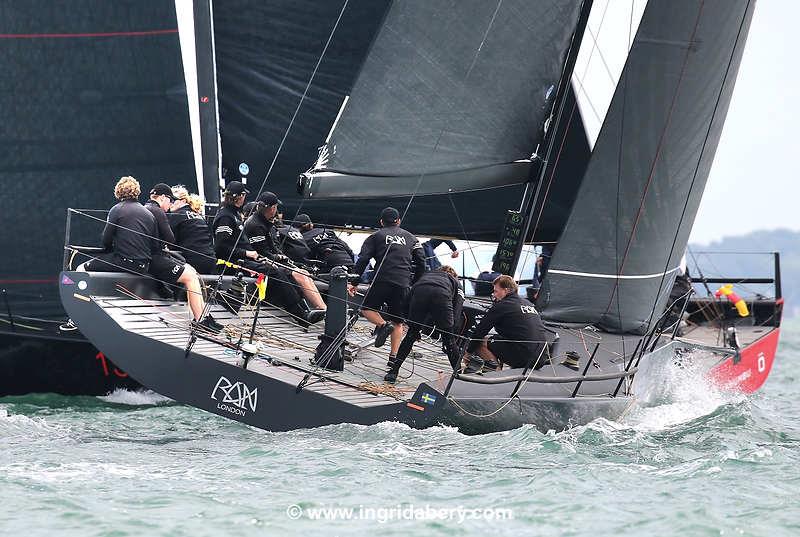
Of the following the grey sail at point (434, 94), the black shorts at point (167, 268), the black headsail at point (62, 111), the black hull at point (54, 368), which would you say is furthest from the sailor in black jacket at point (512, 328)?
the black headsail at point (62, 111)

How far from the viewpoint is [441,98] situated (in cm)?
1121

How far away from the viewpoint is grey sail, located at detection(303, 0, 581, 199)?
11.1 m

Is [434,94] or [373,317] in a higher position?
[434,94]

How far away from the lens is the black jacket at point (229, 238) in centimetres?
1098

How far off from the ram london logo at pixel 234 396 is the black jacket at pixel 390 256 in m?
1.61

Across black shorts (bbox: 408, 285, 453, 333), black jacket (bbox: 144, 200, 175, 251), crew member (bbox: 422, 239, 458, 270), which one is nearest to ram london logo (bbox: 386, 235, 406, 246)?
black shorts (bbox: 408, 285, 453, 333)

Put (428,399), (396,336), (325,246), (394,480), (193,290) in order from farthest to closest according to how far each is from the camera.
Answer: (325,246)
(193,290)
(396,336)
(428,399)
(394,480)

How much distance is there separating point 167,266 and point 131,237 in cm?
41

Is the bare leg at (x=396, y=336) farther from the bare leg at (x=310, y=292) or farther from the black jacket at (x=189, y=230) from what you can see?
the black jacket at (x=189, y=230)

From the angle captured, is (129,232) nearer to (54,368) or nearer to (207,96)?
(54,368)

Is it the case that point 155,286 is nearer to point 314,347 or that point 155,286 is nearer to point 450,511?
point 314,347

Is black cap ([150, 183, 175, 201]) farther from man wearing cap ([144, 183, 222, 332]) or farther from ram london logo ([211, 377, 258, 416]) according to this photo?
ram london logo ([211, 377, 258, 416])

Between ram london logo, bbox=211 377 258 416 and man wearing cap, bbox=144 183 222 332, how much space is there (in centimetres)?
121

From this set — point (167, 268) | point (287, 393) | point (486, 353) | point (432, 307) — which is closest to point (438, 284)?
point (432, 307)
